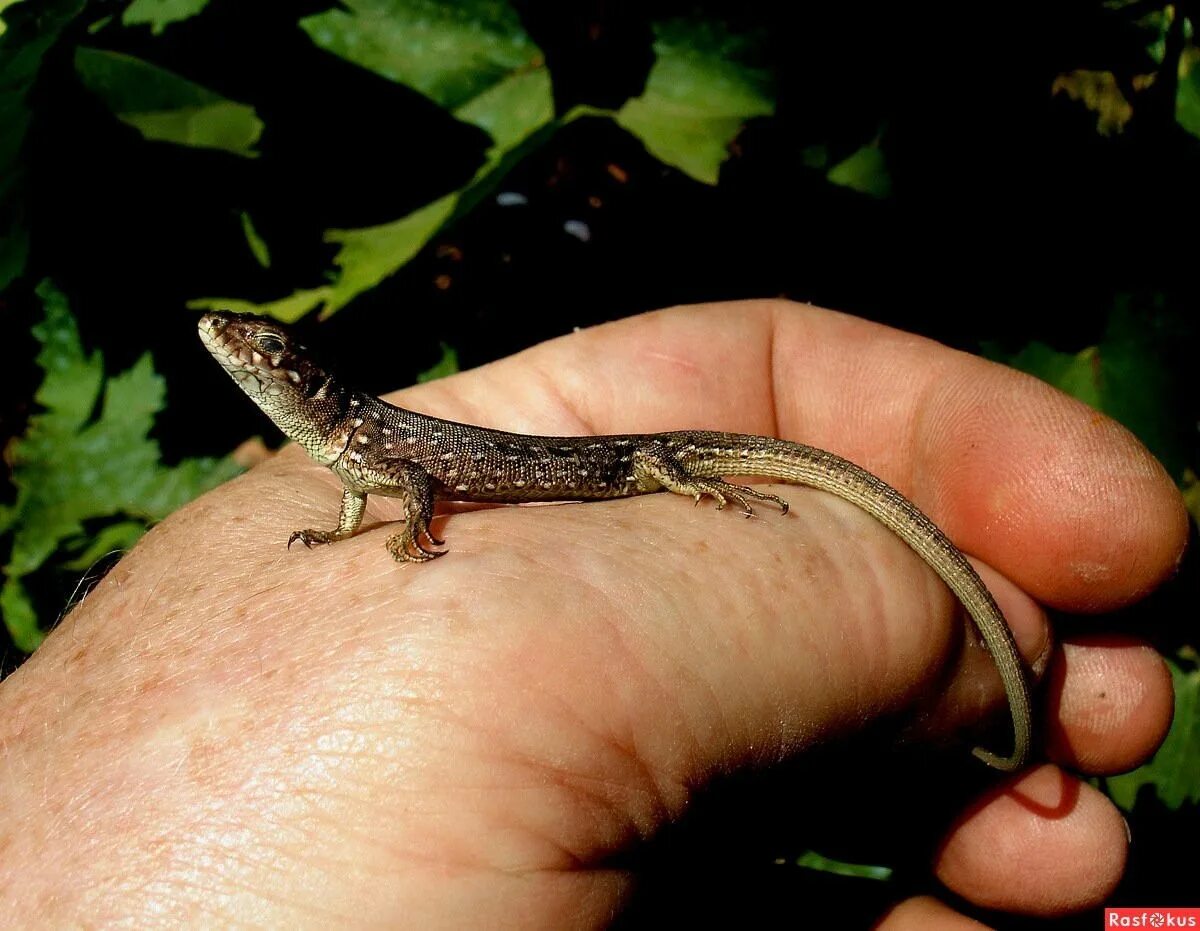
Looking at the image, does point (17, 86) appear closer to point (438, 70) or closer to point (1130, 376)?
point (438, 70)

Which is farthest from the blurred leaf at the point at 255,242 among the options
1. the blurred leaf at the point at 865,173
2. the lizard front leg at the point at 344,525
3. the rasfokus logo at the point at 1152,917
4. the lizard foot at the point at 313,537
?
the rasfokus logo at the point at 1152,917

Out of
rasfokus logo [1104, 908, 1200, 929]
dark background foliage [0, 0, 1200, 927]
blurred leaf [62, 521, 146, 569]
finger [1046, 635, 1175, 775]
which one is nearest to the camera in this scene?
dark background foliage [0, 0, 1200, 927]

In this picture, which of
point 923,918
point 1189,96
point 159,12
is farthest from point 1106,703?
point 159,12

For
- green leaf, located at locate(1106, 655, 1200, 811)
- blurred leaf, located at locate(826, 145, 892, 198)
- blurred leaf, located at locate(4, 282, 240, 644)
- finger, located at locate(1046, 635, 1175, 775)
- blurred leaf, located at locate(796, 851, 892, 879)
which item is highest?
blurred leaf, located at locate(826, 145, 892, 198)

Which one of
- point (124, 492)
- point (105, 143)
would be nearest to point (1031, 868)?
point (124, 492)

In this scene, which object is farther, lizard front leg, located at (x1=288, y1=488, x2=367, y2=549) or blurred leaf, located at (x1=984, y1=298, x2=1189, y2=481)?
blurred leaf, located at (x1=984, y1=298, x2=1189, y2=481)

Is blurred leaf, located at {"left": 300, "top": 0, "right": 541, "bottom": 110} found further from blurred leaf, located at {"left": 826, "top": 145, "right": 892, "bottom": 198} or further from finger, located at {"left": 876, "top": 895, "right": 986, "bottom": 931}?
finger, located at {"left": 876, "top": 895, "right": 986, "bottom": 931}

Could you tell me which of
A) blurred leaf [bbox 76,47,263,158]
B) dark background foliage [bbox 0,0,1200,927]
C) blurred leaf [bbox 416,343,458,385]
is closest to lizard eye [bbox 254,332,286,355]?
dark background foliage [bbox 0,0,1200,927]
